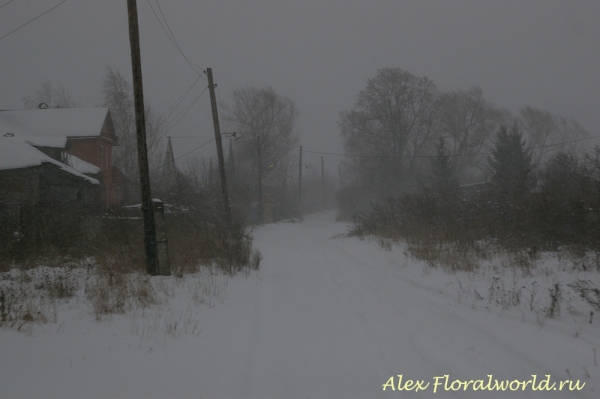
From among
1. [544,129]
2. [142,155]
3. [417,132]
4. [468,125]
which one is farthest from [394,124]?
[142,155]

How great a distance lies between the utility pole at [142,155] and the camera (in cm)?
995

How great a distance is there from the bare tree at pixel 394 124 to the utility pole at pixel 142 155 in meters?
39.4

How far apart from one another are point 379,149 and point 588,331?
145ft

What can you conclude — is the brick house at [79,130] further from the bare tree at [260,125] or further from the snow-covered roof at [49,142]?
the bare tree at [260,125]

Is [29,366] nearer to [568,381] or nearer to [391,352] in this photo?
[391,352]

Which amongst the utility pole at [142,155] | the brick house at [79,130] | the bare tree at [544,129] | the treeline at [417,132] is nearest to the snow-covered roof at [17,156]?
the brick house at [79,130]

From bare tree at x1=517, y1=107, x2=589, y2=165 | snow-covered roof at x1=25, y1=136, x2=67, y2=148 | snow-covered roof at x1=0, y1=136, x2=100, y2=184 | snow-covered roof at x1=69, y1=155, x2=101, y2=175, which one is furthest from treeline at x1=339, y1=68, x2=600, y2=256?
snow-covered roof at x1=25, y1=136, x2=67, y2=148

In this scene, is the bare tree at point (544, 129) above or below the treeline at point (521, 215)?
above

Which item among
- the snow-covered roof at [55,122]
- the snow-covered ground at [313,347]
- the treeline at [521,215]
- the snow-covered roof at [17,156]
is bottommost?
the snow-covered ground at [313,347]

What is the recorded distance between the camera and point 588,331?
5062 mm

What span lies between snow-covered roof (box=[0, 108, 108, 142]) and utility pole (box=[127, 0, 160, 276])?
86.9ft

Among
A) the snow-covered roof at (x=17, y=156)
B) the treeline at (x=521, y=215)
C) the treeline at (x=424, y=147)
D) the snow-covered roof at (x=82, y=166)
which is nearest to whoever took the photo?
the treeline at (x=521, y=215)

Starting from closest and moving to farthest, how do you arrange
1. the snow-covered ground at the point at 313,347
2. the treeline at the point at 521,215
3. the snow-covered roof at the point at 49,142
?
1. the snow-covered ground at the point at 313,347
2. the treeline at the point at 521,215
3. the snow-covered roof at the point at 49,142

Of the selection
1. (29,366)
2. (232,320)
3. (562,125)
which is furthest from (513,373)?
(562,125)
